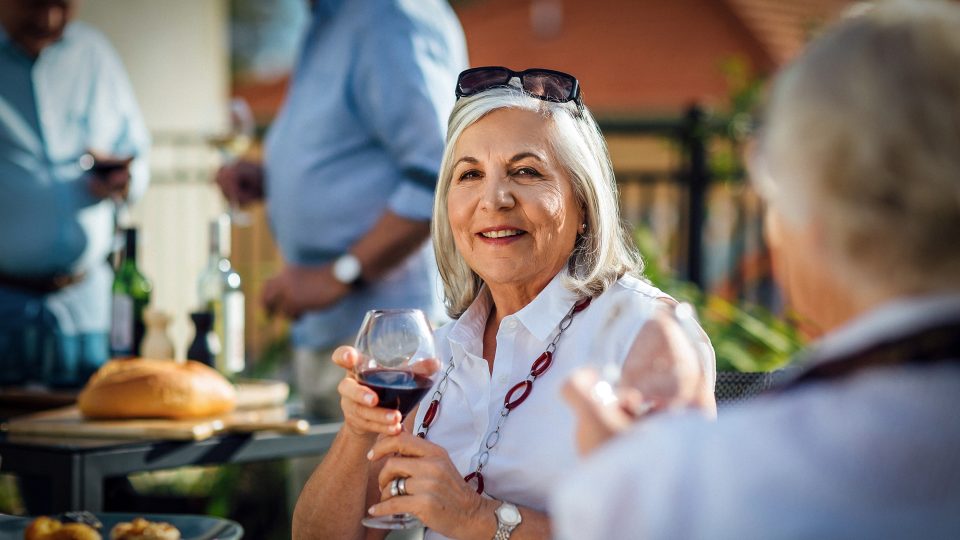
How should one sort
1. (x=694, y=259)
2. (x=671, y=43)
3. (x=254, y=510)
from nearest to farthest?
(x=254, y=510) < (x=694, y=259) < (x=671, y=43)

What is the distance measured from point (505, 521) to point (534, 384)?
32 cm

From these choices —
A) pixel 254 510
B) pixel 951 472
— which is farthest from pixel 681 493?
pixel 254 510

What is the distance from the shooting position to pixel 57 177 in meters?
3.90

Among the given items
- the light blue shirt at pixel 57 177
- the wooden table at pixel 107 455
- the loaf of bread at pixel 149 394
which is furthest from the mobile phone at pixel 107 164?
the wooden table at pixel 107 455

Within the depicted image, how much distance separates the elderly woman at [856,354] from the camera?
0.98 m

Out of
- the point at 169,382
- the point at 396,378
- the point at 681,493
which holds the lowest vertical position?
the point at 169,382

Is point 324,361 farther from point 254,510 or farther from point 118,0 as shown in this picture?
point 118,0

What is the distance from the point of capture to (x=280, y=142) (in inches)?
149

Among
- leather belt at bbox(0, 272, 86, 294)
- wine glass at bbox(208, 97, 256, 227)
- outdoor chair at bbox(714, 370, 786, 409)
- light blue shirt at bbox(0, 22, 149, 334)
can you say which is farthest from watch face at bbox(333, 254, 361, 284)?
outdoor chair at bbox(714, 370, 786, 409)

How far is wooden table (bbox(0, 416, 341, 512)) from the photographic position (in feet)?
8.31

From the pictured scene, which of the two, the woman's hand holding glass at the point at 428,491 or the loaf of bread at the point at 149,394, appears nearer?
the woman's hand holding glass at the point at 428,491

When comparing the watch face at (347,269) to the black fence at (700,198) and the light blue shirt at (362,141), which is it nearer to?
the light blue shirt at (362,141)

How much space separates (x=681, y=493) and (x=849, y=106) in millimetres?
391

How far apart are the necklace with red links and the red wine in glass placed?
0.61ft
